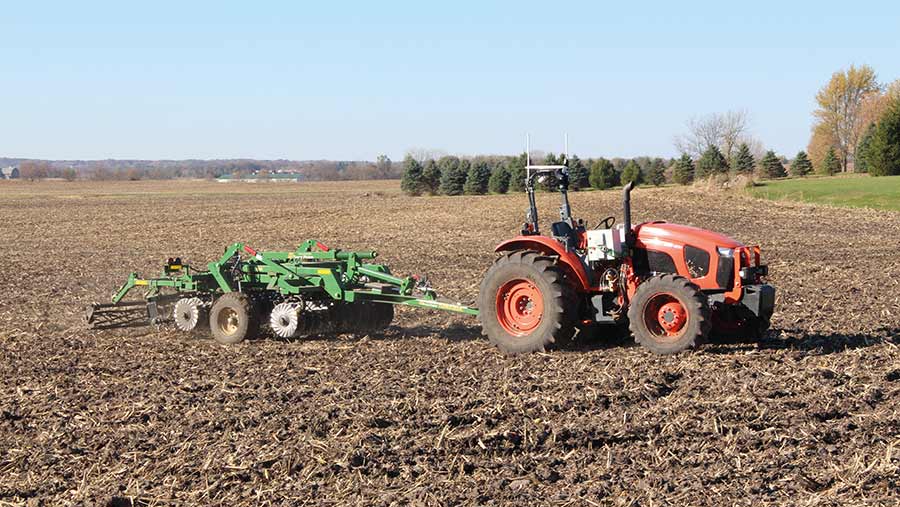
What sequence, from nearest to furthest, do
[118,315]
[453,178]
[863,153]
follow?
[118,315] < [453,178] < [863,153]

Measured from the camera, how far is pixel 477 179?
5341 centimetres

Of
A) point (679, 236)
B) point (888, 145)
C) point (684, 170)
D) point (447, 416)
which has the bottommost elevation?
point (447, 416)

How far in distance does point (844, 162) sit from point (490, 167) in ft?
120

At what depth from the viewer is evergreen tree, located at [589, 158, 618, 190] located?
52781mm

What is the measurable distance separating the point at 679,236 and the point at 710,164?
129 feet

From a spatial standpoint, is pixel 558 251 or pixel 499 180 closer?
pixel 558 251

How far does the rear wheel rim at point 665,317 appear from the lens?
9.35 metres

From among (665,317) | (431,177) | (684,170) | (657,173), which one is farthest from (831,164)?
(665,317)

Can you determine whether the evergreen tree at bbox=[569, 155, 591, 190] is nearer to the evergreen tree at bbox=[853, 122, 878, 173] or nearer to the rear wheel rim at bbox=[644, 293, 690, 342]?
the evergreen tree at bbox=[853, 122, 878, 173]

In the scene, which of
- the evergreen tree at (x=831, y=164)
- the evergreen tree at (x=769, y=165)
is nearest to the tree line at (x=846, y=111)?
the evergreen tree at (x=831, y=164)

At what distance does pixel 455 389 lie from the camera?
8297 millimetres

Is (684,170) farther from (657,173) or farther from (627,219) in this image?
(627,219)

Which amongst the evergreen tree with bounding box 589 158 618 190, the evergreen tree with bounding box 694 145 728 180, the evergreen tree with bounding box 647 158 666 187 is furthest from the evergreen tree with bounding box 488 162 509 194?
the evergreen tree with bounding box 694 145 728 180

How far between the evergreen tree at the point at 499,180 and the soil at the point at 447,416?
38.5m
